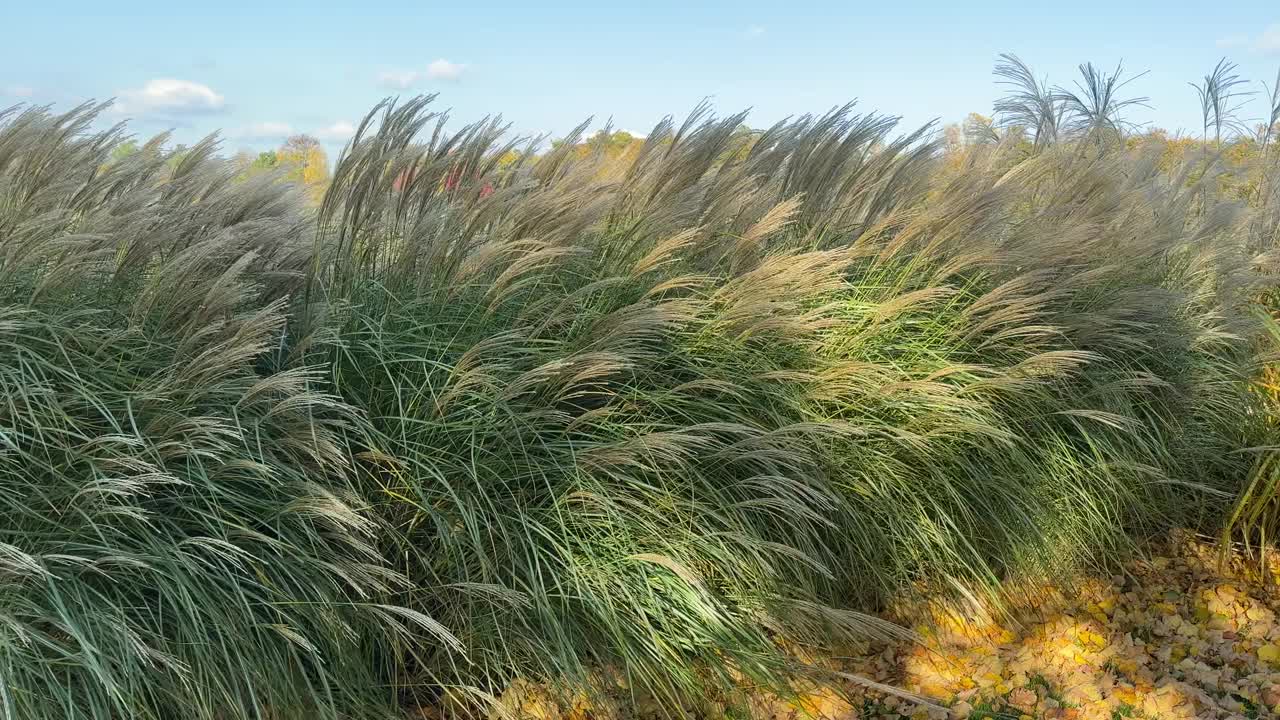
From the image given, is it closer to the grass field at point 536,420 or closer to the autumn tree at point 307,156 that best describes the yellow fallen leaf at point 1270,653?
the grass field at point 536,420

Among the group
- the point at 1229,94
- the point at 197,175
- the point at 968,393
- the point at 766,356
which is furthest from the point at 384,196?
the point at 1229,94

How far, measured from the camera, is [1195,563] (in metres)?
4.26

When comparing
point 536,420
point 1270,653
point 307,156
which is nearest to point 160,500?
point 536,420

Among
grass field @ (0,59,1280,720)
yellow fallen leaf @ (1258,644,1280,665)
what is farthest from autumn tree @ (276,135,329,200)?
yellow fallen leaf @ (1258,644,1280,665)

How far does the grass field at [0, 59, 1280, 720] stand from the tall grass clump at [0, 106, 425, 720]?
0.05 feet

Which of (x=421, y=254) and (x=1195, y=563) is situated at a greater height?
(x=421, y=254)

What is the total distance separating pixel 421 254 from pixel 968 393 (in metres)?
1.88

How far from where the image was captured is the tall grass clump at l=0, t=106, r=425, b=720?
7.57ft

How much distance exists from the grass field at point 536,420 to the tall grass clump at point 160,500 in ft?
0.05

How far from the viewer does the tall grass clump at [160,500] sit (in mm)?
2307

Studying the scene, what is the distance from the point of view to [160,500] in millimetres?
2463

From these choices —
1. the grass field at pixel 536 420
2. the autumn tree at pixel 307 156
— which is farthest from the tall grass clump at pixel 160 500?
the autumn tree at pixel 307 156

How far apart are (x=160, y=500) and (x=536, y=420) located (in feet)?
3.23

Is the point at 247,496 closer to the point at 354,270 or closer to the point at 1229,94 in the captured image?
the point at 354,270
